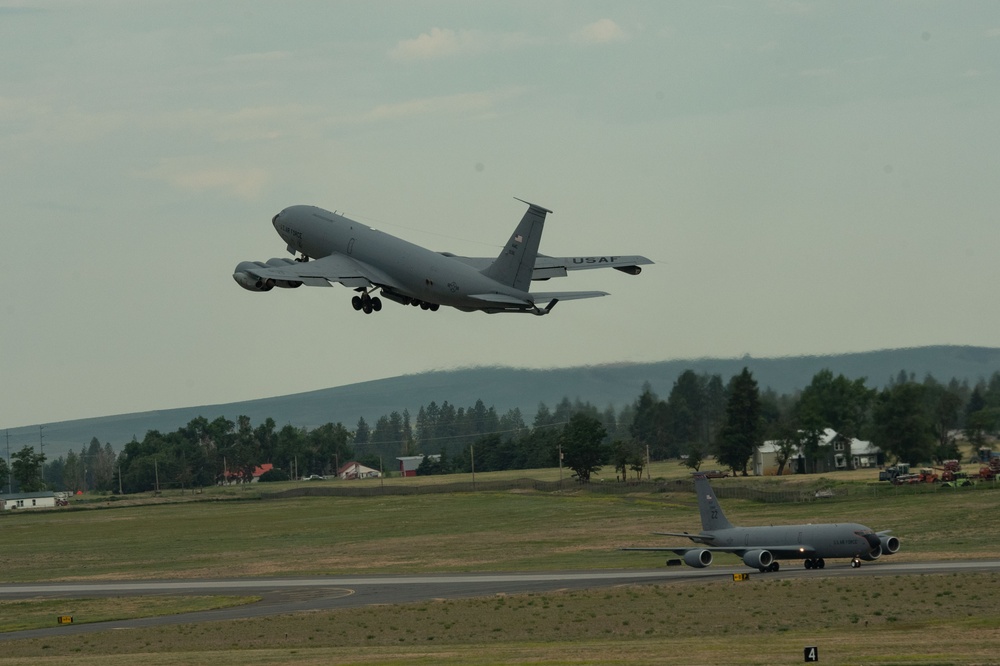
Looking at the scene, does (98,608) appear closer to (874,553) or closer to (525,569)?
(525,569)

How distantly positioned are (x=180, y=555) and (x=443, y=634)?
65.0 meters

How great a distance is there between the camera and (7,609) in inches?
3324

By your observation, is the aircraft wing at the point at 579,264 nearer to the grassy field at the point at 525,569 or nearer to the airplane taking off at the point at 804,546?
the grassy field at the point at 525,569

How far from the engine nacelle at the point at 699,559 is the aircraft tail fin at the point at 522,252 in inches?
1052

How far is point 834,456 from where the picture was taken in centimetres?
16912

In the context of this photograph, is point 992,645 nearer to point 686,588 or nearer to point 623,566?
point 686,588

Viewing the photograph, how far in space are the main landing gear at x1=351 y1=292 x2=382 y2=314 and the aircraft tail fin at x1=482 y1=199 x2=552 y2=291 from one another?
28.8 feet

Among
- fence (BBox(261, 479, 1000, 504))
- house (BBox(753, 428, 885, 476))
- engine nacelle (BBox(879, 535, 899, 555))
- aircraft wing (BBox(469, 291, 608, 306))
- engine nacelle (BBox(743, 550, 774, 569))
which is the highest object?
aircraft wing (BBox(469, 291, 608, 306))

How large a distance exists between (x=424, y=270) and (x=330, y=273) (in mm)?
6086

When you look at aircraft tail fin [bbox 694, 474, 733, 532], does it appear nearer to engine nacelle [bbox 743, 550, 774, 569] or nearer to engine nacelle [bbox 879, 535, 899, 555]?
engine nacelle [bbox 743, 550, 774, 569]

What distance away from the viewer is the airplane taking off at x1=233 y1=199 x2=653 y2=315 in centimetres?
6900

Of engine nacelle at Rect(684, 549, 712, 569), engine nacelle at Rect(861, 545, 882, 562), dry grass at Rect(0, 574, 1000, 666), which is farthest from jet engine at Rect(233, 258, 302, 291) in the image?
engine nacelle at Rect(861, 545, 882, 562)

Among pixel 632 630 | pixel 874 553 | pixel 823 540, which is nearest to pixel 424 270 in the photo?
pixel 632 630

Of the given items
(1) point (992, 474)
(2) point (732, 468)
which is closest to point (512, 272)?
(1) point (992, 474)
